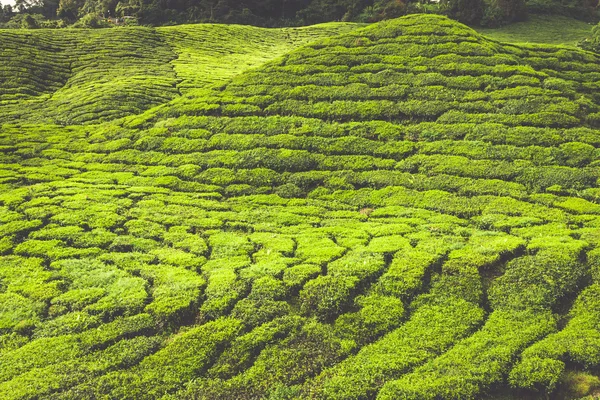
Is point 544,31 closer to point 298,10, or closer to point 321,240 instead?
point 298,10

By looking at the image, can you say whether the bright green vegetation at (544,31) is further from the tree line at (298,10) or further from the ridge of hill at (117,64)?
the ridge of hill at (117,64)

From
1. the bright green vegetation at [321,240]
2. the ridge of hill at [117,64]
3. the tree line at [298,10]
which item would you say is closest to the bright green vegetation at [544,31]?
the tree line at [298,10]

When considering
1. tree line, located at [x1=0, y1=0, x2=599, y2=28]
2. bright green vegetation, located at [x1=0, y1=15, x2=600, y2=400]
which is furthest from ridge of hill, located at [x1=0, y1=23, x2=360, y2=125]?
tree line, located at [x1=0, y1=0, x2=599, y2=28]

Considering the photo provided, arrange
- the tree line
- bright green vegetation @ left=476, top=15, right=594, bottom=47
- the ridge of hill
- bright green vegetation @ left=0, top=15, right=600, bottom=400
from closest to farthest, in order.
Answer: bright green vegetation @ left=0, top=15, right=600, bottom=400
the ridge of hill
bright green vegetation @ left=476, top=15, right=594, bottom=47
the tree line

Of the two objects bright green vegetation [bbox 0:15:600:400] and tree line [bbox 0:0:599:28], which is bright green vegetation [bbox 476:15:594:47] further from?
bright green vegetation [bbox 0:15:600:400]

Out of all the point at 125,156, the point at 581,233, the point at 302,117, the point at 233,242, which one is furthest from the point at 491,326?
the point at 125,156

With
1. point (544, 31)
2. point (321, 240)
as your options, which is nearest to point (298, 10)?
point (544, 31)
